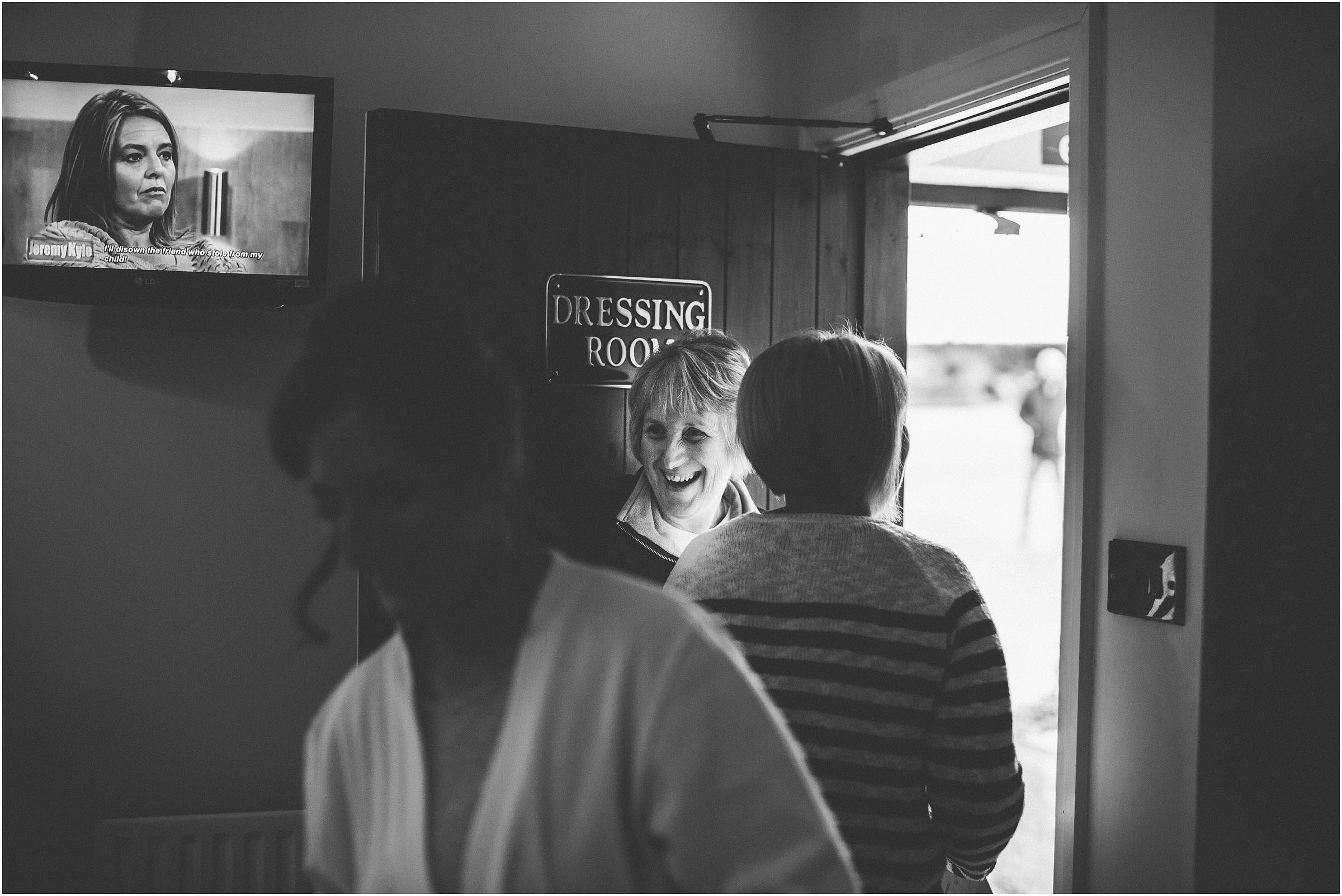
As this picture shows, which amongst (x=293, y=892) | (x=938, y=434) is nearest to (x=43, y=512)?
(x=293, y=892)

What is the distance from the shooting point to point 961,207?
3.01 meters

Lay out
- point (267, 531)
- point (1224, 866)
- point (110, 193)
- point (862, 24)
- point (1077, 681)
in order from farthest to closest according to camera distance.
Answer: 1. point (862, 24)
2. point (267, 531)
3. point (110, 193)
4. point (1077, 681)
5. point (1224, 866)

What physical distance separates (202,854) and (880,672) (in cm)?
167

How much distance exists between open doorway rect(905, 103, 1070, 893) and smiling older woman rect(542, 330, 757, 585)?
16.5 inches

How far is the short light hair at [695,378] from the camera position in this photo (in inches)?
85.2

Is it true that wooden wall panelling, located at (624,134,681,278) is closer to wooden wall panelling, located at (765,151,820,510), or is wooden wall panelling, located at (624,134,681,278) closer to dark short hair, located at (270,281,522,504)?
wooden wall panelling, located at (765,151,820,510)

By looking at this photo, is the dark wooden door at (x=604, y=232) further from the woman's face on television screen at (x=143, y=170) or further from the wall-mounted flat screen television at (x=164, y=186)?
the woman's face on television screen at (x=143, y=170)

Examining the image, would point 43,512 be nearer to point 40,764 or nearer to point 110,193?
point 40,764

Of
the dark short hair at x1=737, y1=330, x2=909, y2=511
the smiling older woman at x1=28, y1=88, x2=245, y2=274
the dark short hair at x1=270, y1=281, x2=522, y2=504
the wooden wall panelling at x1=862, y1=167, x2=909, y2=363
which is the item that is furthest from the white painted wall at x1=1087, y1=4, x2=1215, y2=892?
the smiling older woman at x1=28, y1=88, x2=245, y2=274

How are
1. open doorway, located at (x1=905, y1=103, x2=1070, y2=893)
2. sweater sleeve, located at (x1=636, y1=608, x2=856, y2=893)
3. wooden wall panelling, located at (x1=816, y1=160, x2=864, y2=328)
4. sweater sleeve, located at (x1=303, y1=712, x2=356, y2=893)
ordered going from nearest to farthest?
sweater sleeve, located at (x1=636, y1=608, x2=856, y2=893) → sweater sleeve, located at (x1=303, y1=712, x2=356, y2=893) → wooden wall panelling, located at (x1=816, y1=160, x2=864, y2=328) → open doorway, located at (x1=905, y1=103, x2=1070, y2=893)

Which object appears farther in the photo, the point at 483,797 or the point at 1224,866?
the point at 1224,866

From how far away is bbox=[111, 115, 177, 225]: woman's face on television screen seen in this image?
6.73 feet

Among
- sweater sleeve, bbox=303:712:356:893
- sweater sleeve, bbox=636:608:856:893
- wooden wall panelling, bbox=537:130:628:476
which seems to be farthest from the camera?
wooden wall panelling, bbox=537:130:628:476

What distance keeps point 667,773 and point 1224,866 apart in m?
1.26
